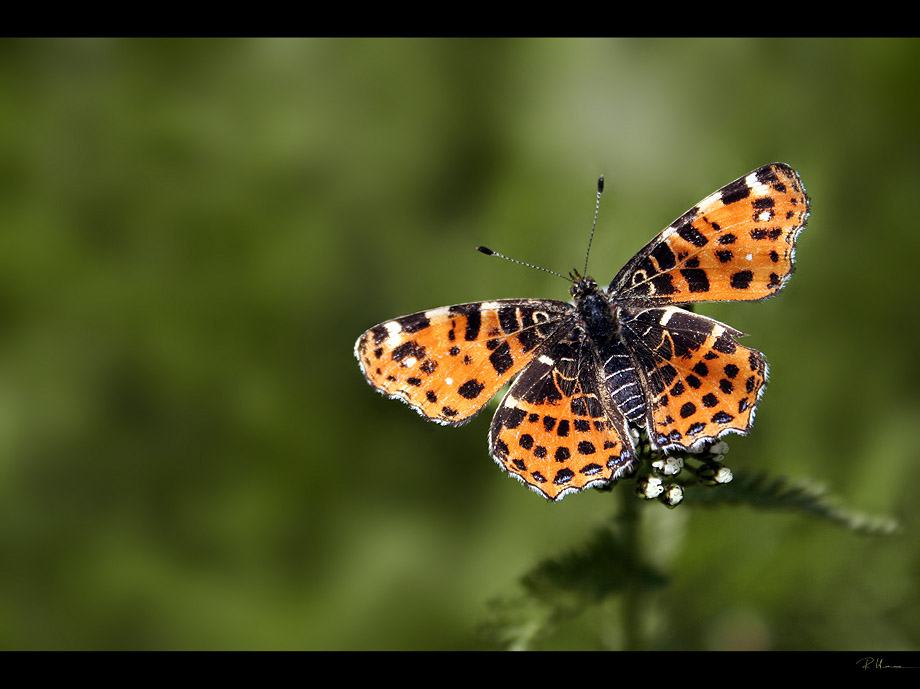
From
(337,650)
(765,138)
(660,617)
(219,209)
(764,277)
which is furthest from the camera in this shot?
(219,209)

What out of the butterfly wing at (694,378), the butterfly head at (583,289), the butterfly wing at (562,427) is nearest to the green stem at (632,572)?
the butterfly wing at (562,427)

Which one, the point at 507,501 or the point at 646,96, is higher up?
the point at 646,96

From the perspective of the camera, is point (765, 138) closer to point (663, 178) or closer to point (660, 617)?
point (663, 178)

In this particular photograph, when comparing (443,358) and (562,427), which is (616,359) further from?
(443,358)

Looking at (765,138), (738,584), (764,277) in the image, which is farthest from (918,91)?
(738,584)

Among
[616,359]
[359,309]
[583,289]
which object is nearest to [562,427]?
[616,359]

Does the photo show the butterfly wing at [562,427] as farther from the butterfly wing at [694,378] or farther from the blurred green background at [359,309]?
the blurred green background at [359,309]
